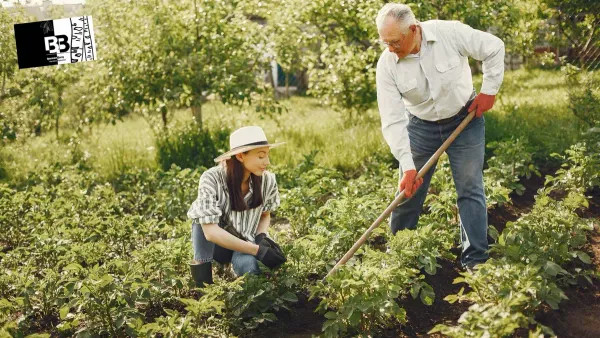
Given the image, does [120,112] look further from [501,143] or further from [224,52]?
[501,143]

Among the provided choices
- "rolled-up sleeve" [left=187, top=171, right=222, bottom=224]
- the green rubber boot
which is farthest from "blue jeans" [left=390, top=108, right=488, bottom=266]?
the green rubber boot

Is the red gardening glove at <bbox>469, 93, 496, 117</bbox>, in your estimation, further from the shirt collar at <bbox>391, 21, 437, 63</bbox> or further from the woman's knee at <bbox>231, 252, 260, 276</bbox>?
the woman's knee at <bbox>231, 252, 260, 276</bbox>

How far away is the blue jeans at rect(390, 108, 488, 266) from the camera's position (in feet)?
14.4

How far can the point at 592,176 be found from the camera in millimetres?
5484

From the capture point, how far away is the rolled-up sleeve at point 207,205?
4.18 meters

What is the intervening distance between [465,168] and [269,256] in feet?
4.20

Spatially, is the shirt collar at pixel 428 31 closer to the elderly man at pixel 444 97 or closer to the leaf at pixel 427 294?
the elderly man at pixel 444 97

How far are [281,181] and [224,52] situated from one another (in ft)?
6.87

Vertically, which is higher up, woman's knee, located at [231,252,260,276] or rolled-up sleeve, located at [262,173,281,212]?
rolled-up sleeve, located at [262,173,281,212]

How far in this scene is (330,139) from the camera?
7941 millimetres

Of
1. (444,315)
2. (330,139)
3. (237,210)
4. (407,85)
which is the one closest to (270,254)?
(237,210)

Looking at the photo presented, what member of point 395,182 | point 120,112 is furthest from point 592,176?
point 120,112

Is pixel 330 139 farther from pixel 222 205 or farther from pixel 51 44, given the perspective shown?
pixel 222 205

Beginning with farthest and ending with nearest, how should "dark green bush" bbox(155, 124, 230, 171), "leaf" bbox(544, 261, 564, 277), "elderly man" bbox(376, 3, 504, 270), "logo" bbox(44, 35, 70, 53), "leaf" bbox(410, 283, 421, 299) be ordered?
"logo" bbox(44, 35, 70, 53) → "dark green bush" bbox(155, 124, 230, 171) → "elderly man" bbox(376, 3, 504, 270) → "leaf" bbox(410, 283, 421, 299) → "leaf" bbox(544, 261, 564, 277)
